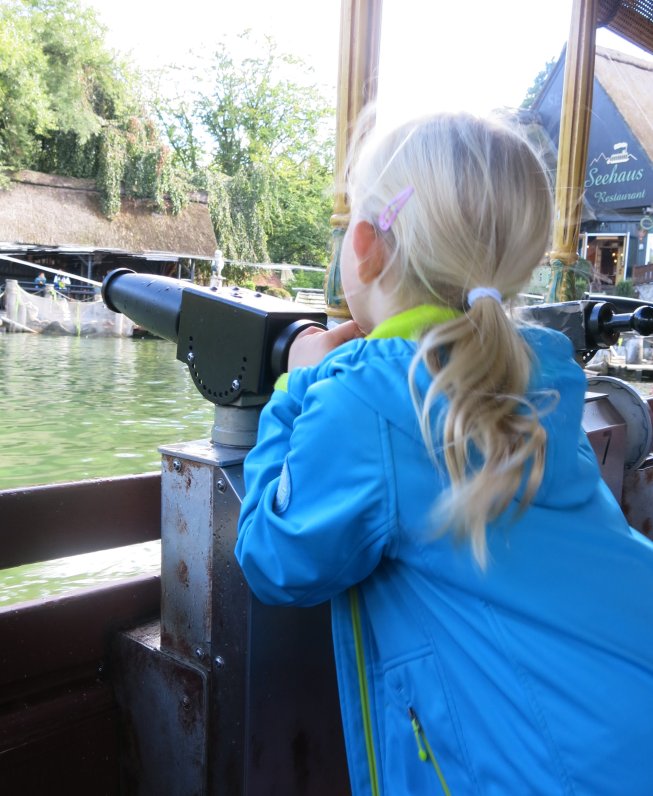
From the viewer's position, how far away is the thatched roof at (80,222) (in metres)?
22.3

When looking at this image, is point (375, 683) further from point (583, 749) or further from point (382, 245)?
point (382, 245)

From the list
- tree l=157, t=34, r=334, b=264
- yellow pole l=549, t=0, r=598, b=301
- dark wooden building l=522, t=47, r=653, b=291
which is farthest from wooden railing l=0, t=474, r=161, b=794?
tree l=157, t=34, r=334, b=264

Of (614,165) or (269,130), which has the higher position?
(269,130)

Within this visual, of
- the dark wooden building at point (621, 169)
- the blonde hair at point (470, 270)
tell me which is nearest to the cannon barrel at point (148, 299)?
the blonde hair at point (470, 270)

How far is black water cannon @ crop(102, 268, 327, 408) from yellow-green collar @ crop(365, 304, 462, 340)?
6.1 inches

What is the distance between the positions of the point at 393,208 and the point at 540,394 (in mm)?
204

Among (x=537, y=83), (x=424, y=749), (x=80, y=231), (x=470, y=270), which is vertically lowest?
(x=424, y=749)

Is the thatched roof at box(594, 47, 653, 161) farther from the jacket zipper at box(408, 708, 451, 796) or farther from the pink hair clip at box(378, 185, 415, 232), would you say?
the jacket zipper at box(408, 708, 451, 796)

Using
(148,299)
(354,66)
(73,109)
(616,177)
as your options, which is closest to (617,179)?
(616,177)

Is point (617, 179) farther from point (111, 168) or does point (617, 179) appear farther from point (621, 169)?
point (111, 168)

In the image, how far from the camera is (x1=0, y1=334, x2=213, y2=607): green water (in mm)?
2273

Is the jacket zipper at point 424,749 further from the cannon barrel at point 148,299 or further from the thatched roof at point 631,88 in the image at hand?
the thatched roof at point 631,88

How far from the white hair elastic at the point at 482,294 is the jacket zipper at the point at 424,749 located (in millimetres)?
341

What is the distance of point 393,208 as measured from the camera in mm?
665
